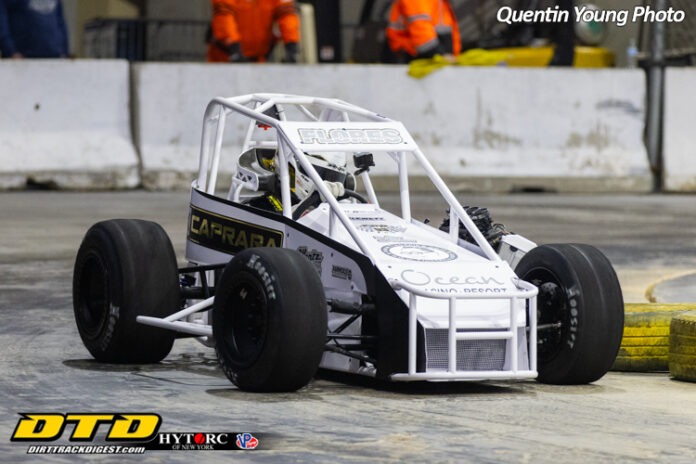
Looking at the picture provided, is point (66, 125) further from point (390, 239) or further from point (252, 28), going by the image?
point (390, 239)

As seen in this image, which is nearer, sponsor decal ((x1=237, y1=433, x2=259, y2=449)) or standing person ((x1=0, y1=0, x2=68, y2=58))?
sponsor decal ((x1=237, y1=433, x2=259, y2=449))

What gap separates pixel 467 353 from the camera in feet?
23.4

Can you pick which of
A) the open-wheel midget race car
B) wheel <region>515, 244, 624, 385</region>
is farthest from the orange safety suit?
wheel <region>515, 244, 624, 385</region>

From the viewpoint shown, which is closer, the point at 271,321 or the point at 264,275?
the point at 271,321

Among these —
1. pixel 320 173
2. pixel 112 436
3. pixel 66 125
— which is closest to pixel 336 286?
pixel 320 173

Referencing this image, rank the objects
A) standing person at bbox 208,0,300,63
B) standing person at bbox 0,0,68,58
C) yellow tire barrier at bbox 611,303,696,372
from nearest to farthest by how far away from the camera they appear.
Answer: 1. yellow tire barrier at bbox 611,303,696,372
2. standing person at bbox 0,0,68,58
3. standing person at bbox 208,0,300,63

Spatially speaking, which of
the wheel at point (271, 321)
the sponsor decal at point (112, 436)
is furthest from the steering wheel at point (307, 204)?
the sponsor decal at point (112, 436)

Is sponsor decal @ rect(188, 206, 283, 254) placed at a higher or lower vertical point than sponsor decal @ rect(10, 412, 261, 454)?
higher

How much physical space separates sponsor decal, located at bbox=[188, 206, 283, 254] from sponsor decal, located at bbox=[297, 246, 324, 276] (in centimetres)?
16

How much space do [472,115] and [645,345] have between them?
930 cm

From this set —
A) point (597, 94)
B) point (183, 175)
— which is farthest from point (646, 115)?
point (183, 175)

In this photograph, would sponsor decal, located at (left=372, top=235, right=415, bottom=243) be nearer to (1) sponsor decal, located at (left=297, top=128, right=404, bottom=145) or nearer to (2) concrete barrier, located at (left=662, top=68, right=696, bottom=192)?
(1) sponsor decal, located at (left=297, top=128, right=404, bottom=145)

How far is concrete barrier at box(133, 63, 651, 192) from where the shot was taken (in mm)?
16688

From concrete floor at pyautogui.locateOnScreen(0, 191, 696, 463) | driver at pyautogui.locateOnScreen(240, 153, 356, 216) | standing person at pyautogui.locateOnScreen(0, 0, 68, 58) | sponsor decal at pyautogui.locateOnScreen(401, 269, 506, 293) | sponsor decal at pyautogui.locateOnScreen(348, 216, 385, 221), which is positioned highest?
standing person at pyautogui.locateOnScreen(0, 0, 68, 58)
